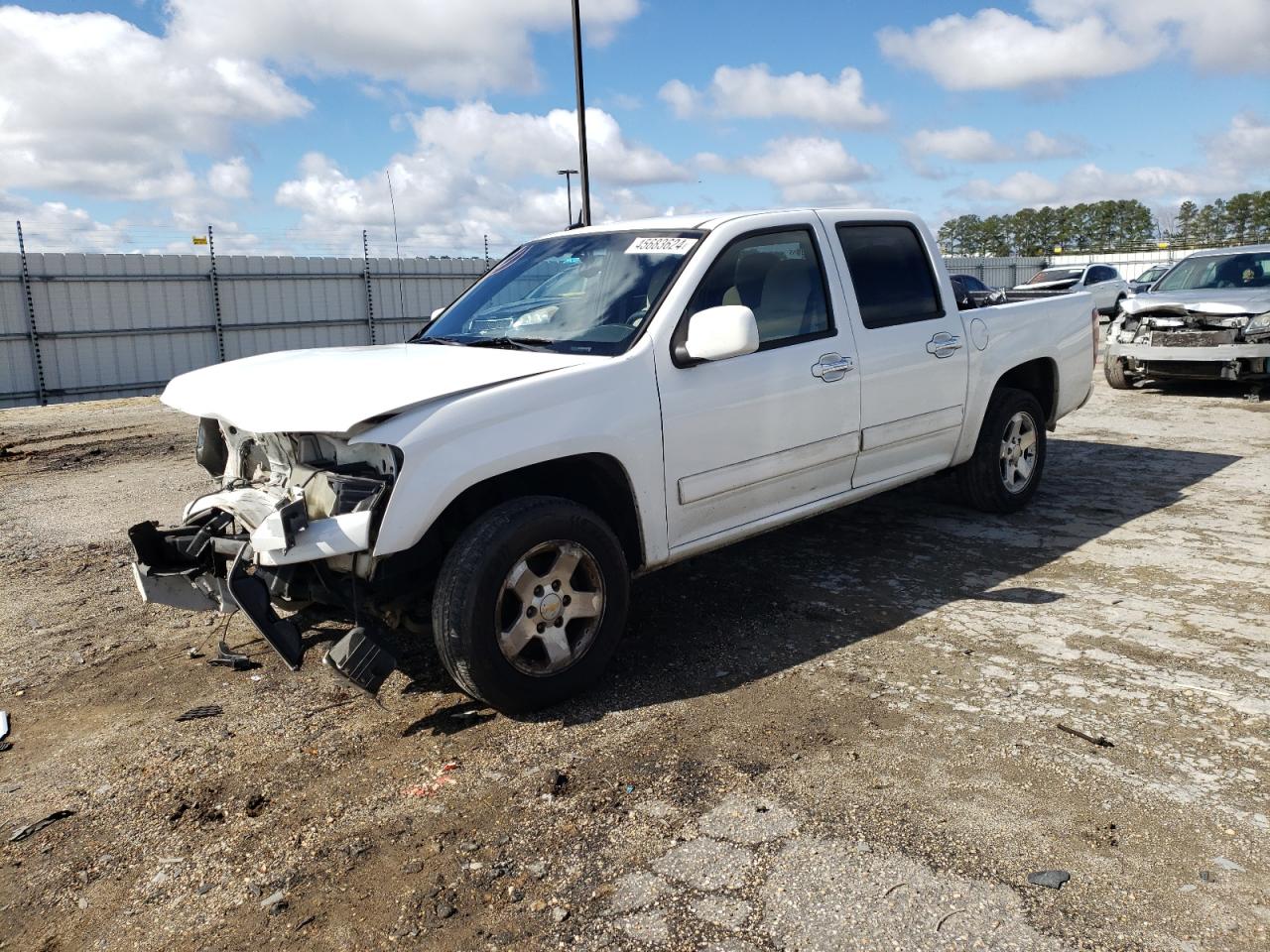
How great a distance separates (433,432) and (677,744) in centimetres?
137

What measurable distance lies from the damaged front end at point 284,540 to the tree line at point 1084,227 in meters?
98.0

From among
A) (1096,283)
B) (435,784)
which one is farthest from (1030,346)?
(1096,283)

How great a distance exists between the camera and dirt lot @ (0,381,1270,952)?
8.38ft

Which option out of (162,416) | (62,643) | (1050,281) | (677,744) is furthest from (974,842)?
(1050,281)

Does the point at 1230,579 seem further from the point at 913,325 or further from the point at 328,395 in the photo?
the point at 328,395

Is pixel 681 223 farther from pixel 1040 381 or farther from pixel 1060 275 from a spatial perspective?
pixel 1060 275

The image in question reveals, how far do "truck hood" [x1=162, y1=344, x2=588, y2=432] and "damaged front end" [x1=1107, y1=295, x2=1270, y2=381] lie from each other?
31.9ft

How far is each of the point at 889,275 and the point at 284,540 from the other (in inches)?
134

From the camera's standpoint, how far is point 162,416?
42.8 feet

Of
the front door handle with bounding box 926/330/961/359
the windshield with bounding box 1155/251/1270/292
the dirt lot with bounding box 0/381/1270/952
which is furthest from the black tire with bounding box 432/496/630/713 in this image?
the windshield with bounding box 1155/251/1270/292

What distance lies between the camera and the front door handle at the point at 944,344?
5234mm

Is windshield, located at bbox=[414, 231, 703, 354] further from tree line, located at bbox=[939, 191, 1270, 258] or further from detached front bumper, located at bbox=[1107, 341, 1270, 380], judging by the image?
tree line, located at bbox=[939, 191, 1270, 258]

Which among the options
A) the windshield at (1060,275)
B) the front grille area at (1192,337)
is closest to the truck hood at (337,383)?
the front grille area at (1192,337)

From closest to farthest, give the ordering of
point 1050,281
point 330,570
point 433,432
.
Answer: point 433,432
point 330,570
point 1050,281
